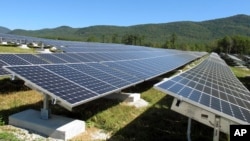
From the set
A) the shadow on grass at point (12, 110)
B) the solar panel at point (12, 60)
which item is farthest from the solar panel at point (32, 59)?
the shadow on grass at point (12, 110)

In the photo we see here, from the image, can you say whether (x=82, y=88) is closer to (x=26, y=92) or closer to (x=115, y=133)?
(x=115, y=133)

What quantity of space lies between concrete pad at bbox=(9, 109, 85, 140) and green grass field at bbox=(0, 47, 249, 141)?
403 mm

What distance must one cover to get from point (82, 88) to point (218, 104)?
4.84 meters

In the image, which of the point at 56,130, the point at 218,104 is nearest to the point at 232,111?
the point at 218,104

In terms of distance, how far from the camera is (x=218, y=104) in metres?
10.3

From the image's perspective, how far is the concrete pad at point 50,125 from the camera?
36.6 ft

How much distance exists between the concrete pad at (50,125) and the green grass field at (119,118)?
1.32 feet

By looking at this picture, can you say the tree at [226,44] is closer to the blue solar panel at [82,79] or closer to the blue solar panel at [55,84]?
the blue solar panel at [82,79]

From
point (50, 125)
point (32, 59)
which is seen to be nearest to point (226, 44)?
point (32, 59)

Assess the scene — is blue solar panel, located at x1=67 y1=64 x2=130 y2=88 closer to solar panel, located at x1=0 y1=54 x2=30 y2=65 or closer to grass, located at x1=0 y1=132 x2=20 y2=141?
solar panel, located at x1=0 y1=54 x2=30 y2=65

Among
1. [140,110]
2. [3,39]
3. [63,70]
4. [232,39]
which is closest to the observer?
[63,70]

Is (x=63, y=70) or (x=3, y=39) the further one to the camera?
(x=3, y=39)

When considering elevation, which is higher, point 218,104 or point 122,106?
point 218,104

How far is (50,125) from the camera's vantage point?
11531mm
